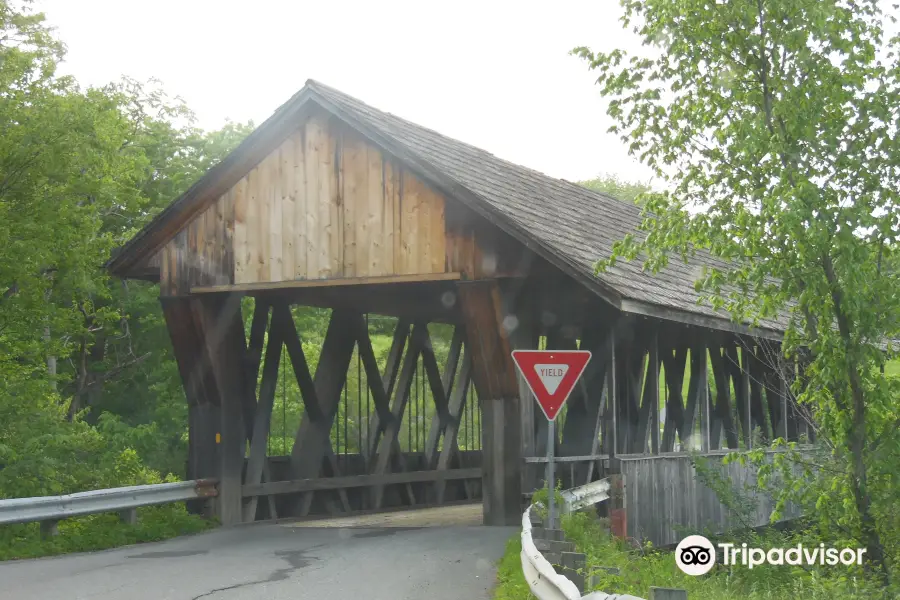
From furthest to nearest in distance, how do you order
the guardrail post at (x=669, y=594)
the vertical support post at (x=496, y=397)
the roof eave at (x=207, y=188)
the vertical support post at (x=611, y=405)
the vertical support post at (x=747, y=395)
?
the vertical support post at (x=747, y=395) → the roof eave at (x=207, y=188) → the vertical support post at (x=611, y=405) → the vertical support post at (x=496, y=397) → the guardrail post at (x=669, y=594)

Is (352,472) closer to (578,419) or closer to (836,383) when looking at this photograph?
(578,419)

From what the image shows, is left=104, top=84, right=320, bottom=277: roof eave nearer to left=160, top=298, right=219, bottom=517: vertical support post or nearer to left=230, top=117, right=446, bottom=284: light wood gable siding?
left=230, top=117, right=446, bottom=284: light wood gable siding

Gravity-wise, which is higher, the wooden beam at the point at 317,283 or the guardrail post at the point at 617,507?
the wooden beam at the point at 317,283

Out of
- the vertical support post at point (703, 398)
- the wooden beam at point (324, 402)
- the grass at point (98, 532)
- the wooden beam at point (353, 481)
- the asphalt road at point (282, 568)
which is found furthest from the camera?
the vertical support post at point (703, 398)

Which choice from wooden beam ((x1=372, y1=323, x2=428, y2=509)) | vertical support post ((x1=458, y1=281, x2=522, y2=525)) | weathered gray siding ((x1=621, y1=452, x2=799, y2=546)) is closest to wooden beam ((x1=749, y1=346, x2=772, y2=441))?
weathered gray siding ((x1=621, y1=452, x2=799, y2=546))

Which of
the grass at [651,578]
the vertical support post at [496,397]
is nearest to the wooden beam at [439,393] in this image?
the vertical support post at [496,397]

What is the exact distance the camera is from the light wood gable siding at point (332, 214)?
15.2 meters

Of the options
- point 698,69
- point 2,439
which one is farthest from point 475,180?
point 2,439

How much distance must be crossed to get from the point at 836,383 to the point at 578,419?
6202 millimetres

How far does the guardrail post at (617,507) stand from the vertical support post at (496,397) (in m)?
1.26

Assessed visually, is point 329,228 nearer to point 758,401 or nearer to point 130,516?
point 130,516

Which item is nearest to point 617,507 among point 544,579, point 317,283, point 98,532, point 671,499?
point 671,499

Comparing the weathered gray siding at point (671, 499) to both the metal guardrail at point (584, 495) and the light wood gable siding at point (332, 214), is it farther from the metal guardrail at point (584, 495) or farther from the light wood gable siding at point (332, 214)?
the light wood gable siding at point (332, 214)

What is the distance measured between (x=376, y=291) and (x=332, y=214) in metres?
2.28
